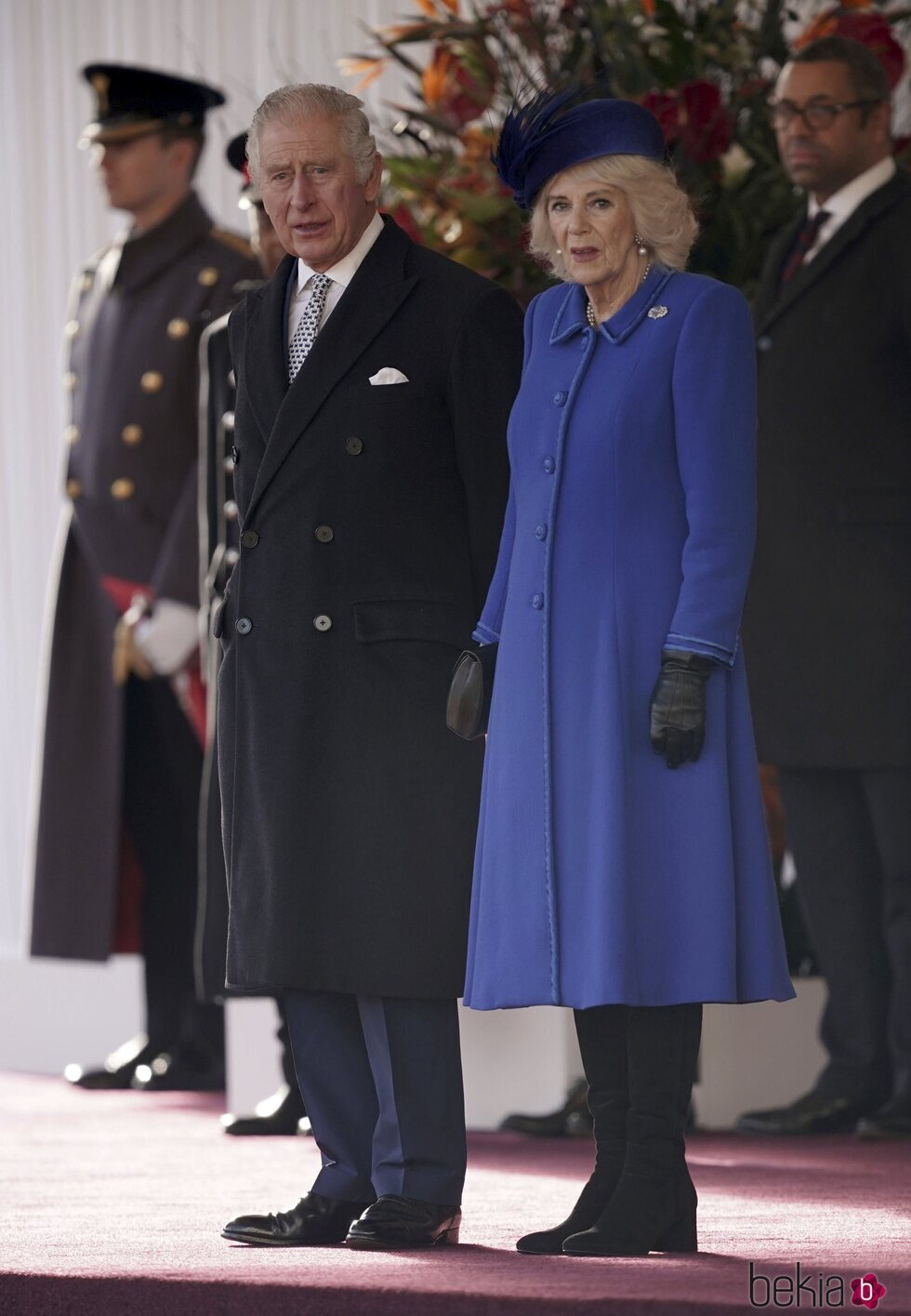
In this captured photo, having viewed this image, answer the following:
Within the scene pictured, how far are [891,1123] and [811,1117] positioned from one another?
18cm

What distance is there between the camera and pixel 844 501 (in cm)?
394

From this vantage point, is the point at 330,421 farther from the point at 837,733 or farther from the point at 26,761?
the point at 26,761

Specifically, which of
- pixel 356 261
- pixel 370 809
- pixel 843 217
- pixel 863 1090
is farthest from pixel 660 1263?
pixel 843 217

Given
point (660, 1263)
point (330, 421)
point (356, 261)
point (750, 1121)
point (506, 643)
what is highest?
point (356, 261)

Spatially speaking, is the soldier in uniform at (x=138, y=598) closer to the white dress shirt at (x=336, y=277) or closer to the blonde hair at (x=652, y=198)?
the white dress shirt at (x=336, y=277)

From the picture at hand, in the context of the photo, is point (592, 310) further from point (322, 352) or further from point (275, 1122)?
point (275, 1122)

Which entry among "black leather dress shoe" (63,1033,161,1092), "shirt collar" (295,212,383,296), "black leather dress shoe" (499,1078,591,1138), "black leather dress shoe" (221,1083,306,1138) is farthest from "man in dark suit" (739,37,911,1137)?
"black leather dress shoe" (63,1033,161,1092)

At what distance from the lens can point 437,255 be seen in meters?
2.94

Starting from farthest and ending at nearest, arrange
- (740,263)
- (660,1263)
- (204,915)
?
1. (740,263)
2. (204,915)
3. (660,1263)

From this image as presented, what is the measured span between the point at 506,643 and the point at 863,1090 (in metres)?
1.53

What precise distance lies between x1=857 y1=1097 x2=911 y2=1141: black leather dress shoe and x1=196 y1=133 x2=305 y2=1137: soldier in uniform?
3.03 ft

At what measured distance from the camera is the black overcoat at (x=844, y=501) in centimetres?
393

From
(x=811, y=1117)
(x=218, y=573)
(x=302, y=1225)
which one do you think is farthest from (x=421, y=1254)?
(x=218, y=573)

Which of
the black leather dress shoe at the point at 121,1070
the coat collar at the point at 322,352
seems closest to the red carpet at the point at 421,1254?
the black leather dress shoe at the point at 121,1070
